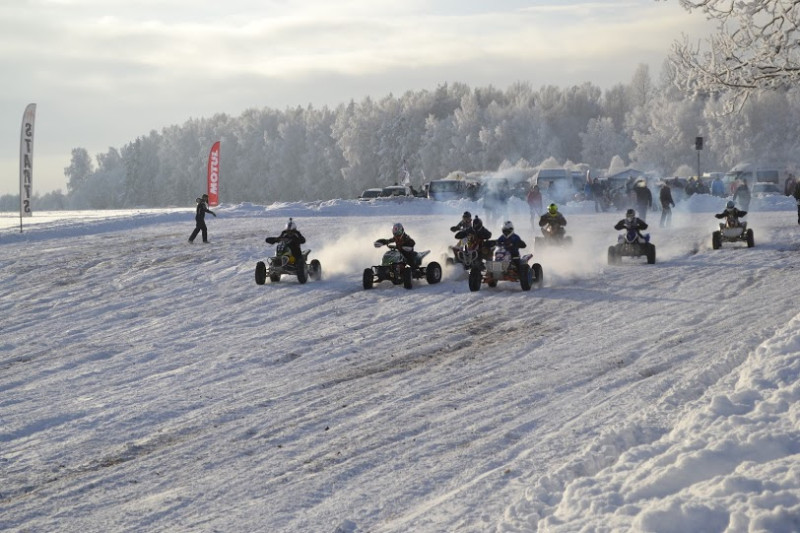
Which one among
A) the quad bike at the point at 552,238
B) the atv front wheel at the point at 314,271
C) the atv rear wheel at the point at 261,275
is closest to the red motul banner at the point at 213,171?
the quad bike at the point at 552,238

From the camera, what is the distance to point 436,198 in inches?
2186

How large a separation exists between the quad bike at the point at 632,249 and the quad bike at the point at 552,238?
2589 millimetres

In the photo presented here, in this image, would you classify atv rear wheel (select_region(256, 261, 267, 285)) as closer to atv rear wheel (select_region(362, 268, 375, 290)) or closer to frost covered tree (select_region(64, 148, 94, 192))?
atv rear wheel (select_region(362, 268, 375, 290))

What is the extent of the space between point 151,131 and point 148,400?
17886 centimetres

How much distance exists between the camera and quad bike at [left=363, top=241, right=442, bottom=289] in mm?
19547

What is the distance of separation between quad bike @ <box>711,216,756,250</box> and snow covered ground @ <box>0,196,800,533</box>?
232 cm

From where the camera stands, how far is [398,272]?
19.6 metres

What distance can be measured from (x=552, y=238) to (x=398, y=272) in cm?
627

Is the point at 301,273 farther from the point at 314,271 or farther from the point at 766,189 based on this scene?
the point at 766,189

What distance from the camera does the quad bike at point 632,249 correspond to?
2181cm

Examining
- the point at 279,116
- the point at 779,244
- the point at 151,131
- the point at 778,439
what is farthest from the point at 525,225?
the point at 151,131

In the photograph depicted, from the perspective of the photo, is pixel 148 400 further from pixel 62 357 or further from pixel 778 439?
pixel 778 439

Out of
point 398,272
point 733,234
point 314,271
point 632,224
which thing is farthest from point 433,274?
point 733,234

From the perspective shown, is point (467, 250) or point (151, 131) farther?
point (151, 131)
